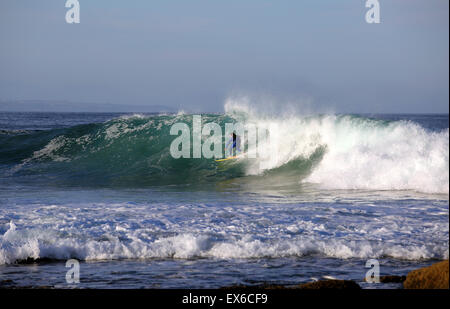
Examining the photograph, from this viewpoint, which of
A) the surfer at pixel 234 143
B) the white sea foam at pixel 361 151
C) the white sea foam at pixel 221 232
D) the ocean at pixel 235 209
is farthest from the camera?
the surfer at pixel 234 143

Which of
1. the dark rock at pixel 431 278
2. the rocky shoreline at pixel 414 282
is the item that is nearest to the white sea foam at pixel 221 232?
the rocky shoreline at pixel 414 282

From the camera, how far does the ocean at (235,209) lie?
255 inches

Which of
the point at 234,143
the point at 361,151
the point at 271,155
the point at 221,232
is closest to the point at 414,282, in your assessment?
the point at 221,232

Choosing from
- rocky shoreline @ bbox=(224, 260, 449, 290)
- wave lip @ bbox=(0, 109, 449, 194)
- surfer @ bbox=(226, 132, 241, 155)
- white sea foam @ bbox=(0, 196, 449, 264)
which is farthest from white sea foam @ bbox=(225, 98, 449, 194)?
rocky shoreline @ bbox=(224, 260, 449, 290)

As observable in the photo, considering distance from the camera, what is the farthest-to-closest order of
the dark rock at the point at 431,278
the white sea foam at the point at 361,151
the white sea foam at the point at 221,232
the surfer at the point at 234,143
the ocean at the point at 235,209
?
the surfer at the point at 234,143 < the white sea foam at the point at 361,151 < the white sea foam at the point at 221,232 < the ocean at the point at 235,209 < the dark rock at the point at 431,278

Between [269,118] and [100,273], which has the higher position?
[269,118]

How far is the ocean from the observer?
6.48 metres

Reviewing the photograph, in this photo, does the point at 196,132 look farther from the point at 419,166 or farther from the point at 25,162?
the point at 419,166

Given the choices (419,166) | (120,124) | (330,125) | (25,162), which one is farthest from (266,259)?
(120,124)

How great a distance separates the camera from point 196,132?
21703mm

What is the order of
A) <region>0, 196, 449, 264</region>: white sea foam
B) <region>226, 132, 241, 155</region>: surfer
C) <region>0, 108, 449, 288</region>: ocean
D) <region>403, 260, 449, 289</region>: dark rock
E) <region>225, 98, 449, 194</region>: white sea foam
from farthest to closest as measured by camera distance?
1. <region>226, 132, 241, 155</region>: surfer
2. <region>225, 98, 449, 194</region>: white sea foam
3. <region>0, 196, 449, 264</region>: white sea foam
4. <region>0, 108, 449, 288</region>: ocean
5. <region>403, 260, 449, 289</region>: dark rock

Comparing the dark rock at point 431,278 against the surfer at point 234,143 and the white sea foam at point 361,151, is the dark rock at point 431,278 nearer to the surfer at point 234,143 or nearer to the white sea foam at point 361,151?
the white sea foam at point 361,151

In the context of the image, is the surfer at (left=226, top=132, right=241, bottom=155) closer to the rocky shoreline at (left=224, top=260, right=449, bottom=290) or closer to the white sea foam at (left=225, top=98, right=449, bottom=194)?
the white sea foam at (left=225, top=98, right=449, bottom=194)
